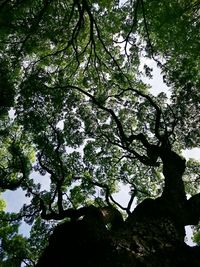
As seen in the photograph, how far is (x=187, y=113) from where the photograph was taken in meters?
12.4

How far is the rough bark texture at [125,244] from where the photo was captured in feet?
13.3

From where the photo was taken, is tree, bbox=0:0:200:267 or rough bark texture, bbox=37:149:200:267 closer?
rough bark texture, bbox=37:149:200:267

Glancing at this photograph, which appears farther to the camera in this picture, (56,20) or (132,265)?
(56,20)

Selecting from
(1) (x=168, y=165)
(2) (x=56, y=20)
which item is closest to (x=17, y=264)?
(1) (x=168, y=165)

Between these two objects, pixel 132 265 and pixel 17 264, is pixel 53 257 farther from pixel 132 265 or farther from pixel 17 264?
pixel 17 264

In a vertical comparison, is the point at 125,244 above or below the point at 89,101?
below

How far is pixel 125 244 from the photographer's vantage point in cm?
452

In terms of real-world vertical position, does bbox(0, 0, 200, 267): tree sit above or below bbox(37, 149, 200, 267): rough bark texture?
above

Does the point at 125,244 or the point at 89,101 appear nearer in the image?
the point at 125,244

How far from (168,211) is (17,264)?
981cm

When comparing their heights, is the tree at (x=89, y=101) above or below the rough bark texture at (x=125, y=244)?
above

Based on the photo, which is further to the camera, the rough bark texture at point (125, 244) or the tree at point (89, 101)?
the tree at point (89, 101)

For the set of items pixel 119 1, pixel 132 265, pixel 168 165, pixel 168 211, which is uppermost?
pixel 119 1

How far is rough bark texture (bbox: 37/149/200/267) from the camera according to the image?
405cm
